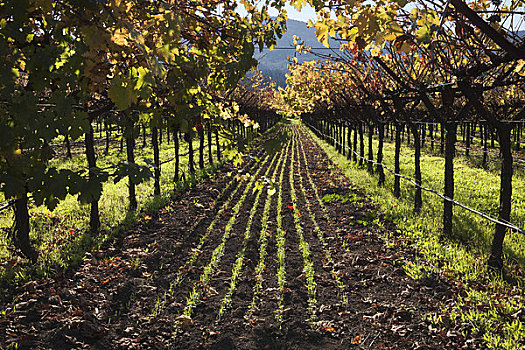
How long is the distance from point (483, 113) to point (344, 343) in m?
3.91

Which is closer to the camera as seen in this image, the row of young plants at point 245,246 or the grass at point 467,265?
the grass at point 467,265

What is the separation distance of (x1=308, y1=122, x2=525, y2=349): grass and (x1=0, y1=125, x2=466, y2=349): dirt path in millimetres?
298

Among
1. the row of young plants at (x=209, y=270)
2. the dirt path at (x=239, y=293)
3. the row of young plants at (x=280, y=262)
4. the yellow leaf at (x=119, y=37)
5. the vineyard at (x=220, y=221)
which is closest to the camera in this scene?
the yellow leaf at (x=119, y=37)

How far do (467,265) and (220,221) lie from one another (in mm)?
5532

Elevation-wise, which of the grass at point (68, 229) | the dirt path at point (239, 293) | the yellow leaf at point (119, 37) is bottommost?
the dirt path at point (239, 293)

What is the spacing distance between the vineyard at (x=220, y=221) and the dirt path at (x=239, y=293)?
3cm

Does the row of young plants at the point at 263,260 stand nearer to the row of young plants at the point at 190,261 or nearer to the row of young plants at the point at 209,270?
the row of young plants at the point at 209,270

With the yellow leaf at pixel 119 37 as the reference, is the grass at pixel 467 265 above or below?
below

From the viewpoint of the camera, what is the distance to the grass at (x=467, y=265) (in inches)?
163

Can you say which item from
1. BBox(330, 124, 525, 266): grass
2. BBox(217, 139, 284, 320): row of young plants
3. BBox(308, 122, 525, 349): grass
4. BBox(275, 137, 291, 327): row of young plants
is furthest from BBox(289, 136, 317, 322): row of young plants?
BBox(330, 124, 525, 266): grass

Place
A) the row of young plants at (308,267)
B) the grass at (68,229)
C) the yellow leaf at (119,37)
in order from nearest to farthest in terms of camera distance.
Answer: the yellow leaf at (119,37) < the row of young plants at (308,267) < the grass at (68,229)

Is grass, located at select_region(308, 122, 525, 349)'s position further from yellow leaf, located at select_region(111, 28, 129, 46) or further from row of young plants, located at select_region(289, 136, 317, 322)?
yellow leaf, located at select_region(111, 28, 129, 46)

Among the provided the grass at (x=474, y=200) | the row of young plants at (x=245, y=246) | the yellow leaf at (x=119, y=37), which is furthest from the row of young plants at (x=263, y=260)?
the grass at (x=474, y=200)

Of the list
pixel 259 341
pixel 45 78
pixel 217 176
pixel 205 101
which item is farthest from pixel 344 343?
pixel 217 176
